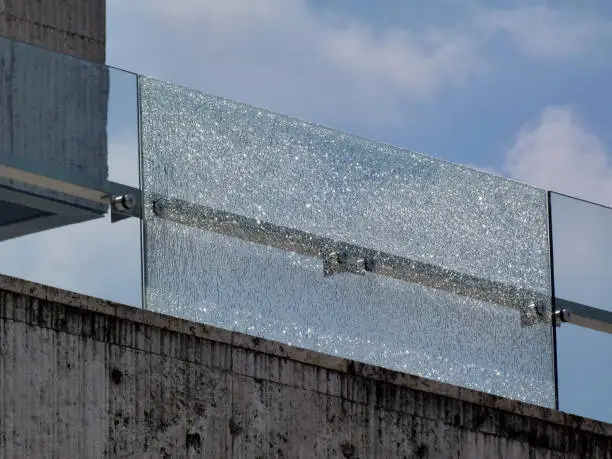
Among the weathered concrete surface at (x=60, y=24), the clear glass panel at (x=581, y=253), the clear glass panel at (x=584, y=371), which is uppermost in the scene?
the weathered concrete surface at (x=60, y=24)

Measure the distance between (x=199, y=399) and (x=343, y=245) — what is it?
138 centimetres

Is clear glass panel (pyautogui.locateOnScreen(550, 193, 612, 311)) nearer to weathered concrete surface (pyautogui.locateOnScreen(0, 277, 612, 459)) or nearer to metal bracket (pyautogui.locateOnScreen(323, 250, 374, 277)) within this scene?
weathered concrete surface (pyautogui.locateOnScreen(0, 277, 612, 459))

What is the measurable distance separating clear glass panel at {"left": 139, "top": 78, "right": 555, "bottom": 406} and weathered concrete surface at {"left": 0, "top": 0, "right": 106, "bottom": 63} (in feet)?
17.9

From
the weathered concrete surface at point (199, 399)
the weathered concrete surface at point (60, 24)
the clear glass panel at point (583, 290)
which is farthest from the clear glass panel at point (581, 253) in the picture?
the weathered concrete surface at point (60, 24)

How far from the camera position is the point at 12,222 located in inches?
337

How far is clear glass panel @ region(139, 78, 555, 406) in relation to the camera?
9086mm

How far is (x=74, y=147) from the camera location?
8.89 m

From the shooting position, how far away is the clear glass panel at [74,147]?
8430mm

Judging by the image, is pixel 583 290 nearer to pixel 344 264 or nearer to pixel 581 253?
pixel 581 253

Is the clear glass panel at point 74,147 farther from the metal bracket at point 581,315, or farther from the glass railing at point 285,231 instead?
the metal bracket at point 581,315

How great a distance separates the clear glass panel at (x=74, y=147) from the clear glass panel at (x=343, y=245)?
134mm

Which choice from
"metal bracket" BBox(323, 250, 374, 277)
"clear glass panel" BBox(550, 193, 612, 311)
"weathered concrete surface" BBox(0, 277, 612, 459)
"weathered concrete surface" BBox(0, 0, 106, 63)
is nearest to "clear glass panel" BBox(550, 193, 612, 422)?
"clear glass panel" BBox(550, 193, 612, 311)

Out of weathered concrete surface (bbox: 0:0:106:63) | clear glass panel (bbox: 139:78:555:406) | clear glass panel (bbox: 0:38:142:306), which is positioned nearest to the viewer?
clear glass panel (bbox: 0:38:142:306)

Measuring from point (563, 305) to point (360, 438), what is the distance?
1.77 metres
